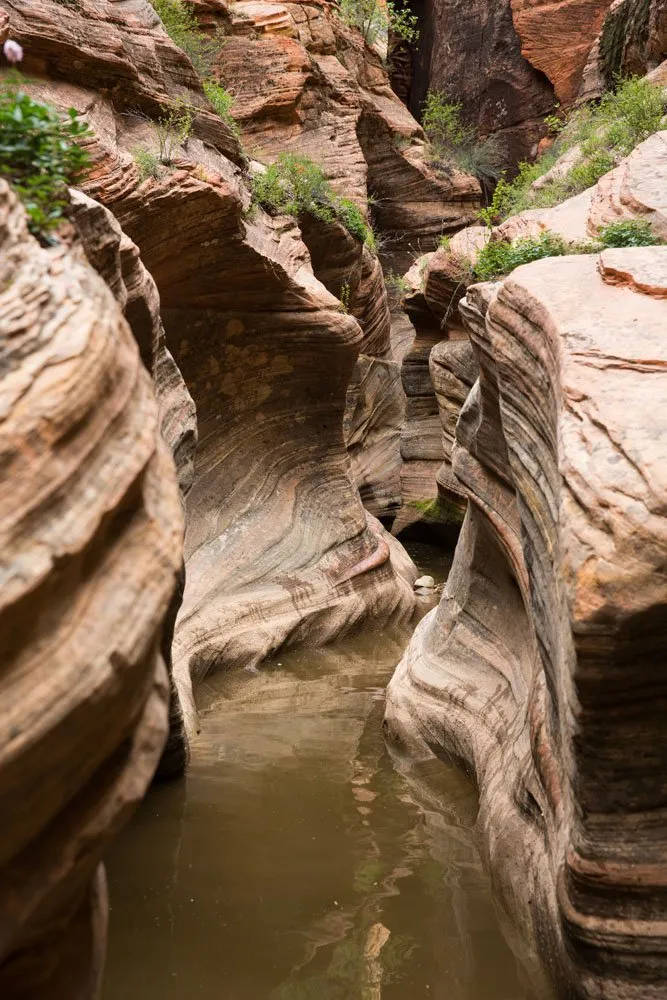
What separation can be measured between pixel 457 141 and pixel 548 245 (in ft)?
52.0

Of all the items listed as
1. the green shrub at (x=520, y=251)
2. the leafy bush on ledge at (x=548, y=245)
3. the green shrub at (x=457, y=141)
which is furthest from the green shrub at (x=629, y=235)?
the green shrub at (x=457, y=141)

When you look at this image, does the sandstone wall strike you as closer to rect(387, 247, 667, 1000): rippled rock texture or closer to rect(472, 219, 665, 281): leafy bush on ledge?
rect(472, 219, 665, 281): leafy bush on ledge

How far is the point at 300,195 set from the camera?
39.1 feet

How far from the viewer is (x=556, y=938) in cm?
442

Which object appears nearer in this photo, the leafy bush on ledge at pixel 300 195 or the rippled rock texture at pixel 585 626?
the rippled rock texture at pixel 585 626

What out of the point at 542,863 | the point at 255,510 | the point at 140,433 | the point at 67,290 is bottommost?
the point at 255,510

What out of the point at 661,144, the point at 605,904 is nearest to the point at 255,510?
the point at 661,144

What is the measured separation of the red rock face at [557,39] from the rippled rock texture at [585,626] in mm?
17698

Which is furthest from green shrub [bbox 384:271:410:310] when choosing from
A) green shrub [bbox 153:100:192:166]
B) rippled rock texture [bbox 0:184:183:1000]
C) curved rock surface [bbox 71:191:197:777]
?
rippled rock texture [bbox 0:184:183:1000]

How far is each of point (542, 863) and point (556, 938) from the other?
0.43m

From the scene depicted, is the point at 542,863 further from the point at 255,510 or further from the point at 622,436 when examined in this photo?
the point at 255,510

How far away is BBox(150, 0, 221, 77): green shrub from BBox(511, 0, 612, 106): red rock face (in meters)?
10.8

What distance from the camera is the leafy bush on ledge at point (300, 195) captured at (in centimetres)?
1109

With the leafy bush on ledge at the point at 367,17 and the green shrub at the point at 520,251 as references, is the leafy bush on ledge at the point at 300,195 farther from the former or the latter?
the leafy bush on ledge at the point at 367,17
